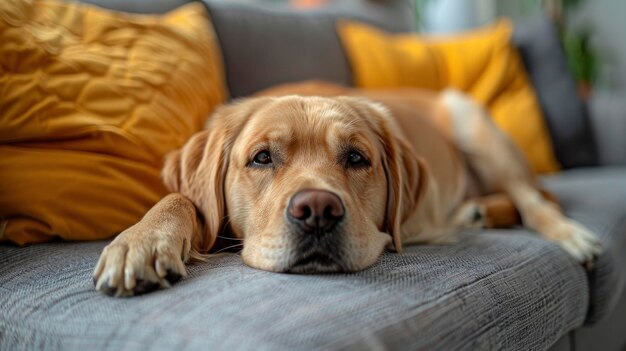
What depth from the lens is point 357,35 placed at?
3312 mm

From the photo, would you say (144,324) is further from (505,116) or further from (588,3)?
(588,3)

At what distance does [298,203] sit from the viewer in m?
1.37

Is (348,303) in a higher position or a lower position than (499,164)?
higher

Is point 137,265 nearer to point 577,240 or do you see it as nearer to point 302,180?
point 302,180

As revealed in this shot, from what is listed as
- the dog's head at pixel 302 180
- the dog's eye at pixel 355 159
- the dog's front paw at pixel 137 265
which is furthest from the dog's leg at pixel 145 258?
the dog's eye at pixel 355 159

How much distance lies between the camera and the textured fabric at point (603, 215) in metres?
1.98

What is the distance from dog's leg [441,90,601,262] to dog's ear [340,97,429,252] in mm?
595

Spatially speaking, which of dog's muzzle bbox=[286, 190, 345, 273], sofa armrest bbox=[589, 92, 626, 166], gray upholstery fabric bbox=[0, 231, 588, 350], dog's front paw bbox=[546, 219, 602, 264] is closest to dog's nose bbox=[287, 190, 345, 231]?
dog's muzzle bbox=[286, 190, 345, 273]

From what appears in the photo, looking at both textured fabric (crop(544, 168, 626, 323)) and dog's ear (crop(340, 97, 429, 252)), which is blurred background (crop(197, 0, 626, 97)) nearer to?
textured fabric (crop(544, 168, 626, 323))

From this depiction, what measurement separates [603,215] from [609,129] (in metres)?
1.41

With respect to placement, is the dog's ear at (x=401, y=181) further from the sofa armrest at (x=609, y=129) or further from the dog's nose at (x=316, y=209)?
the sofa armrest at (x=609, y=129)

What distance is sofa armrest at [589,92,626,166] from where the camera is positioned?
142 inches

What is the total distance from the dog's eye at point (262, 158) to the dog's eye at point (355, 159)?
225 mm

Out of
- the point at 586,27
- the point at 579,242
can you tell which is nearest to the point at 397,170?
the point at 579,242
